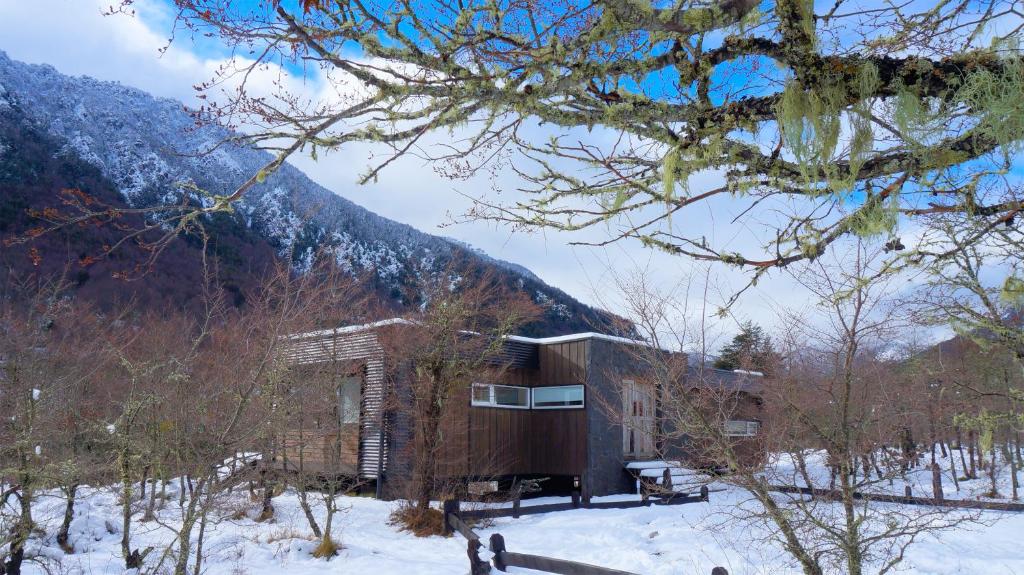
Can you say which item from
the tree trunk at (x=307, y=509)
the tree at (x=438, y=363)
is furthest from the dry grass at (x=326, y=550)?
the tree at (x=438, y=363)

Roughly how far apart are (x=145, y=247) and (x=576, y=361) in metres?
15.5

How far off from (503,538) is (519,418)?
7.17 m

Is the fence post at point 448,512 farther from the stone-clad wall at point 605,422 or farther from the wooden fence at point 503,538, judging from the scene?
the stone-clad wall at point 605,422

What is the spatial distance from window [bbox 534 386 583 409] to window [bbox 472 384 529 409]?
0.33m

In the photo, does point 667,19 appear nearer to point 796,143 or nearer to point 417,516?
point 796,143

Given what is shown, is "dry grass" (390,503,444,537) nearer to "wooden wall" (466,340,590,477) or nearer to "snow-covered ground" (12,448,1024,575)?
"snow-covered ground" (12,448,1024,575)

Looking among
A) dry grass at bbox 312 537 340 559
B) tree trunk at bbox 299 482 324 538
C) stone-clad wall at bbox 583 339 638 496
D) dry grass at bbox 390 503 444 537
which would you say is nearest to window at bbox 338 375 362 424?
dry grass at bbox 390 503 444 537

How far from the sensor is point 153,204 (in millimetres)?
18281

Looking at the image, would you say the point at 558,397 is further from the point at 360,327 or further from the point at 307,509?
the point at 307,509

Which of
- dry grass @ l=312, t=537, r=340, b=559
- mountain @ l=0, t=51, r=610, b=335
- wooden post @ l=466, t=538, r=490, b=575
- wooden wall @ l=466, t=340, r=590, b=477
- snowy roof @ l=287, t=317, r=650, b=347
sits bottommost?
dry grass @ l=312, t=537, r=340, b=559

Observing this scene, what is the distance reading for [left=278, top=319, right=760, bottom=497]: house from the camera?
612 inches

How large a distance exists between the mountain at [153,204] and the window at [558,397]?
2063mm

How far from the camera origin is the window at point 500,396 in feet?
55.6

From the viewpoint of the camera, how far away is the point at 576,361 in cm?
1777
